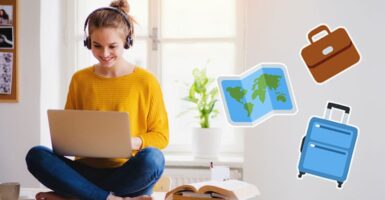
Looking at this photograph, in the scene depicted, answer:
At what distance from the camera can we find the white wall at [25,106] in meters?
2.90

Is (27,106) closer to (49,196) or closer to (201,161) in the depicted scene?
(201,161)

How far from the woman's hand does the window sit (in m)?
1.37

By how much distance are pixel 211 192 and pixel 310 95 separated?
118cm

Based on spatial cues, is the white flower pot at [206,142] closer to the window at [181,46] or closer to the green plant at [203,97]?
the green plant at [203,97]

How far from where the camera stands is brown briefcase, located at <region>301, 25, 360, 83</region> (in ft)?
8.59

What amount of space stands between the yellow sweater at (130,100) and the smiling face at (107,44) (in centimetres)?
9

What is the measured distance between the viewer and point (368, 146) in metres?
2.59

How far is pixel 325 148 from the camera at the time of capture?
2633 millimetres

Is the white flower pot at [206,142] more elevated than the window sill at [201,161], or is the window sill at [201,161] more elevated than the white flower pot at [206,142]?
the white flower pot at [206,142]

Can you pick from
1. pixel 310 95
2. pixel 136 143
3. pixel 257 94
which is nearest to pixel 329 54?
pixel 310 95

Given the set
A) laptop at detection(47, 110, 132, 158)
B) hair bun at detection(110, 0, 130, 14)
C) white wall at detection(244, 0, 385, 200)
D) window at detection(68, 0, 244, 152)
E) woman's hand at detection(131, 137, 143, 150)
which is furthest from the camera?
window at detection(68, 0, 244, 152)

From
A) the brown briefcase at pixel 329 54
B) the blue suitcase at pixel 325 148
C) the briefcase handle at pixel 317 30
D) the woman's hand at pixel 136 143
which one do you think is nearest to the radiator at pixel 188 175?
the blue suitcase at pixel 325 148

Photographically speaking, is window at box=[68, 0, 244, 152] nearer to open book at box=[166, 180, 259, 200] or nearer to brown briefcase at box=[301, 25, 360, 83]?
brown briefcase at box=[301, 25, 360, 83]

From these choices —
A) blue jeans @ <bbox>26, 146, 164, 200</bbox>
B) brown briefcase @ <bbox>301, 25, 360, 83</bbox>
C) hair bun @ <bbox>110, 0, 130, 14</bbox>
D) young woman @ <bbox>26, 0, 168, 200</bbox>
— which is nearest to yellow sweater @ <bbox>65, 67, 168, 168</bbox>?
young woman @ <bbox>26, 0, 168, 200</bbox>
